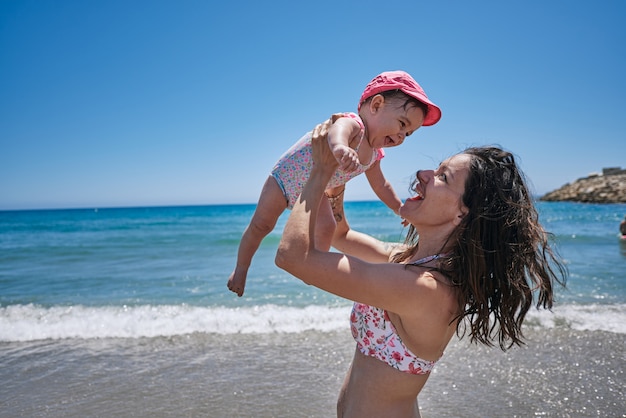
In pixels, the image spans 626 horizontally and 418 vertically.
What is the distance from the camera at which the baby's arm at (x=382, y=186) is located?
3071 mm

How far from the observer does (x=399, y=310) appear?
1.77 metres

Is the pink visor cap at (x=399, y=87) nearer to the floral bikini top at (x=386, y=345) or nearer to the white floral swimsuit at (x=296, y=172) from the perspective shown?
the white floral swimsuit at (x=296, y=172)

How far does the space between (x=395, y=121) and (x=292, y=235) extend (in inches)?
50.1

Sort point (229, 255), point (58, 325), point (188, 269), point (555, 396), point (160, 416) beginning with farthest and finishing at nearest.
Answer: point (229, 255), point (188, 269), point (58, 325), point (555, 396), point (160, 416)

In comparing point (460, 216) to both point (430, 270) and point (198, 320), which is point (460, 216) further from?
point (198, 320)

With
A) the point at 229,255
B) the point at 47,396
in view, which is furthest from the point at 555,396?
the point at 229,255

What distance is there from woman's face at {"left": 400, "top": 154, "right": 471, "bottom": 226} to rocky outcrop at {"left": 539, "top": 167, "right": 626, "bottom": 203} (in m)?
48.1

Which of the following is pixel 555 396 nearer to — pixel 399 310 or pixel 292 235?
pixel 399 310

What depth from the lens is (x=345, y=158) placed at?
1.76 m

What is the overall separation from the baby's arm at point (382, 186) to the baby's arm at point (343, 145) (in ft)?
3.09

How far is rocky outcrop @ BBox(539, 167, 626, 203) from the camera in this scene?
43109 mm

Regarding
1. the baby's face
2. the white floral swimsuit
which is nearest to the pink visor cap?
the baby's face

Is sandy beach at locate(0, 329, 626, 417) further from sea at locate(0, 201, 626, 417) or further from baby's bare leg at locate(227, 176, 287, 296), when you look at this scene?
baby's bare leg at locate(227, 176, 287, 296)

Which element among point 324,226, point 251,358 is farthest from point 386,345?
point 251,358
